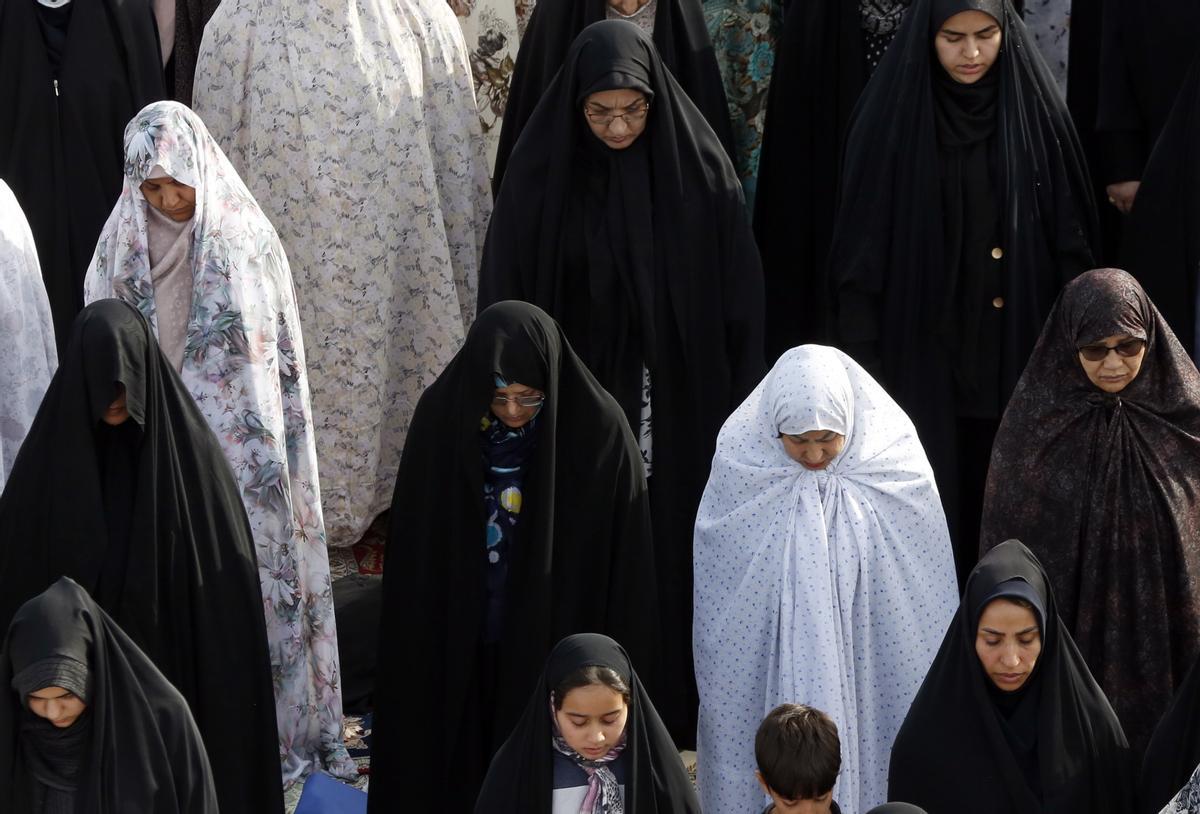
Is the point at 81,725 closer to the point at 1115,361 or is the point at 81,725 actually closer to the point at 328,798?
the point at 328,798

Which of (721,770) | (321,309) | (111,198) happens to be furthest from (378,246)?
(721,770)

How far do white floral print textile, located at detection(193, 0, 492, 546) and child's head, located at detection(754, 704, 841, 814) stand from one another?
2.69m

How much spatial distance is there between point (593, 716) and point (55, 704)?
4.00 ft

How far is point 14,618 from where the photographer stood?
5.84m

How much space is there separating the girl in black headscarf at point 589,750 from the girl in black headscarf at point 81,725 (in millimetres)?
726

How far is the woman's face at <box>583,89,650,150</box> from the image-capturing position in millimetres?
7488

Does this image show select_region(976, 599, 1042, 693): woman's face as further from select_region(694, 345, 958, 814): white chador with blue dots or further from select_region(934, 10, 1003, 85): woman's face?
select_region(934, 10, 1003, 85): woman's face

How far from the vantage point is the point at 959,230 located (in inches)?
299

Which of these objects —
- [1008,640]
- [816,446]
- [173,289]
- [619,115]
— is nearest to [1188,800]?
[1008,640]

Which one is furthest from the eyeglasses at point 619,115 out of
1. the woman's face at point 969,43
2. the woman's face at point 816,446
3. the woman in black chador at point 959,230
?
the woman's face at point 816,446

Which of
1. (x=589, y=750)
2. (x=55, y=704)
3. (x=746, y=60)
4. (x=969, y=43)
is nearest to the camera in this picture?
(x=55, y=704)

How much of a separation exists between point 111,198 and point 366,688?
195 cm

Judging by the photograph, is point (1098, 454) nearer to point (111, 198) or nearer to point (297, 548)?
point (297, 548)

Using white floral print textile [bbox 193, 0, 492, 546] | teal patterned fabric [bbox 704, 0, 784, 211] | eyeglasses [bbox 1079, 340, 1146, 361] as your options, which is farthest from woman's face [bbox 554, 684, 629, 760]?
teal patterned fabric [bbox 704, 0, 784, 211]
